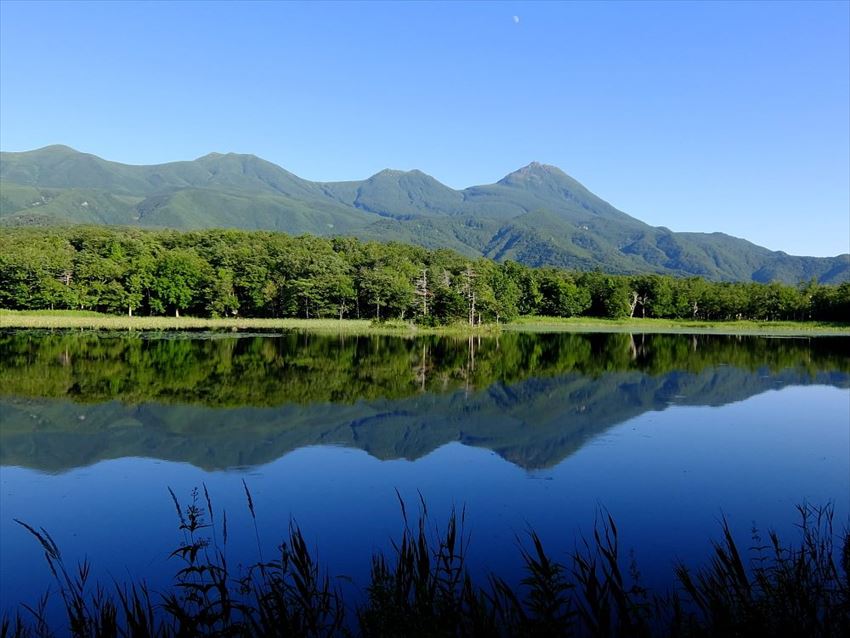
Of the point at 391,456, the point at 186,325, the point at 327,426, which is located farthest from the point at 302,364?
the point at 186,325

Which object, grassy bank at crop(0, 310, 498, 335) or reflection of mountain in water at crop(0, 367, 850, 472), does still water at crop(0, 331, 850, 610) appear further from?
grassy bank at crop(0, 310, 498, 335)

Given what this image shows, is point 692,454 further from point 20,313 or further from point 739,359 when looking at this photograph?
point 20,313

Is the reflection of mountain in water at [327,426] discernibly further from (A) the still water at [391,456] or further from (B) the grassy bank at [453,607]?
(B) the grassy bank at [453,607]

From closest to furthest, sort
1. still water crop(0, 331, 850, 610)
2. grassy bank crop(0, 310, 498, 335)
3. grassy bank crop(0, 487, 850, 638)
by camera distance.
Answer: grassy bank crop(0, 487, 850, 638) < still water crop(0, 331, 850, 610) < grassy bank crop(0, 310, 498, 335)

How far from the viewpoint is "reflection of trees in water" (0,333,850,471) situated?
17203 mm

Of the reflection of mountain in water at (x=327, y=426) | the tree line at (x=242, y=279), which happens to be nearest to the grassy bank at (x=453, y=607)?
the reflection of mountain in water at (x=327, y=426)

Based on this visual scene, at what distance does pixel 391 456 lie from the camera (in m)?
16.2

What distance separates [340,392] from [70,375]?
12.6 m

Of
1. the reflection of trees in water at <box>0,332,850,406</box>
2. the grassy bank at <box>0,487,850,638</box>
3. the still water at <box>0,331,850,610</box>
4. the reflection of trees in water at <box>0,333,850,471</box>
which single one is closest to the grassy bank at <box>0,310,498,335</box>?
the reflection of trees in water at <box>0,332,850,406</box>

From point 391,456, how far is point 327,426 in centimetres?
395

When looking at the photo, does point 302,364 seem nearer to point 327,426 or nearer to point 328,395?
point 328,395

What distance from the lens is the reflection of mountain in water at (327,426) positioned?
16188mm

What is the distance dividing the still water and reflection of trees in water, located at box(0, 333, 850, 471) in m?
0.13

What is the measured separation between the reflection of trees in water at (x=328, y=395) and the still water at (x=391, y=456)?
133 mm
